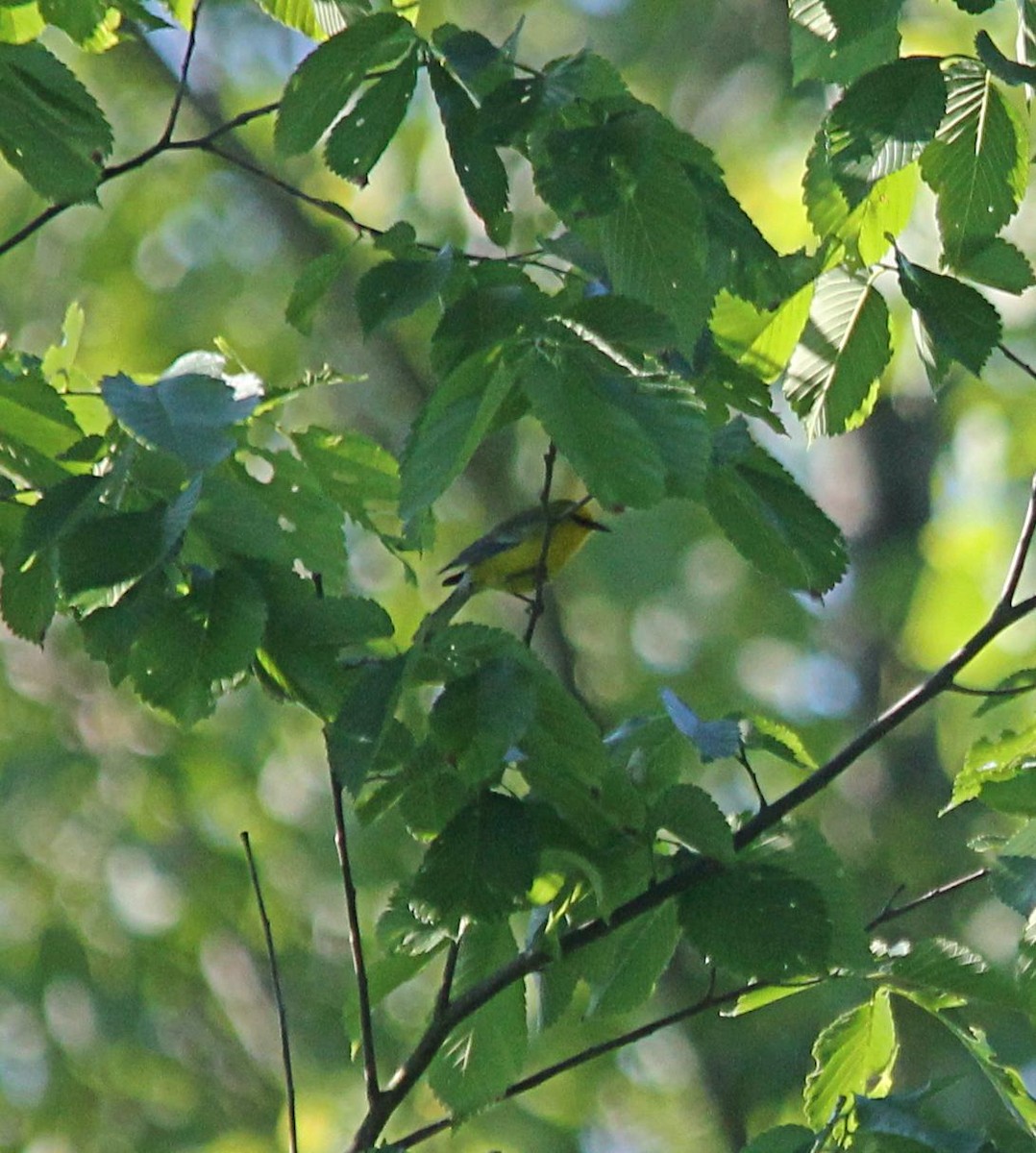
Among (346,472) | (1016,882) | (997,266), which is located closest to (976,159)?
(997,266)

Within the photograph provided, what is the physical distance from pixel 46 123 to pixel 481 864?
3.35 ft

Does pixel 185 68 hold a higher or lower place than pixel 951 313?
lower

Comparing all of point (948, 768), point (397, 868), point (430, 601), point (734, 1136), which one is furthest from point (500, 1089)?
point (948, 768)

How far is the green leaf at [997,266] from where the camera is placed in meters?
1.83

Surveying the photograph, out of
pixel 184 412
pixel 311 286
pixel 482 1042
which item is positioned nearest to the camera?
pixel 184 412

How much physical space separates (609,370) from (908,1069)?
511 centimetres

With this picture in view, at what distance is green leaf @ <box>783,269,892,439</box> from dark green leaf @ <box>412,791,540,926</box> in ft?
2.38

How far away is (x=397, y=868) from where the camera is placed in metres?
6.23

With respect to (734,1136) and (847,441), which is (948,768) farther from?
(734,1136)

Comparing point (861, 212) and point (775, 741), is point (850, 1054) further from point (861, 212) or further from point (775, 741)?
point (861, 212)

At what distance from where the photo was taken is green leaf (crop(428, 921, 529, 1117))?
1812mm

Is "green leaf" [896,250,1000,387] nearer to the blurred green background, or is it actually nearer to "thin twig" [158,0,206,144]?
"thin twig" [158,0,206,144]

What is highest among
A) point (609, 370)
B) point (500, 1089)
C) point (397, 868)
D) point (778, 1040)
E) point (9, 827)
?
point (609, 370)

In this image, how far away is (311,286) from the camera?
1.96 meters
